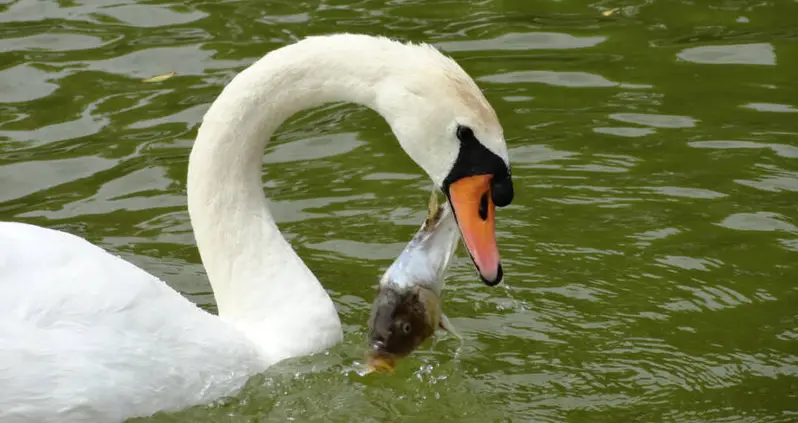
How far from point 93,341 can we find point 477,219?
1.46 metres

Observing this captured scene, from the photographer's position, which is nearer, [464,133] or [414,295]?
[464,133]

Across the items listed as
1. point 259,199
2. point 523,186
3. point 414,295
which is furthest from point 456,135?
point 523,186

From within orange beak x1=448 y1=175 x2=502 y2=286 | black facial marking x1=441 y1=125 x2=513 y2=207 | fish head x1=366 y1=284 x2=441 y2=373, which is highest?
black facial marking x1=441 y1=125 x2=513 y2=207

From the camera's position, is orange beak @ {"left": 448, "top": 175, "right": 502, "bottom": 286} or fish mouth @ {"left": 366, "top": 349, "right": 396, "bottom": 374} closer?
orange beak @ {"left": 448, "top": 175, "right": 502, "bottom": 286}

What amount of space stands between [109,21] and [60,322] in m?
5.22

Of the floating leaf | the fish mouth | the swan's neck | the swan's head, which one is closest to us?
the swan's head

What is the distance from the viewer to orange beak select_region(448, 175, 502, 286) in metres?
5.84

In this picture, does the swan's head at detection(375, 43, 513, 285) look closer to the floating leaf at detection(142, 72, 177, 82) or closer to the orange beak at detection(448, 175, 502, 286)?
the orange beak at detection(448, 175, 502, 286)

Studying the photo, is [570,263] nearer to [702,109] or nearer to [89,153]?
[702,109]

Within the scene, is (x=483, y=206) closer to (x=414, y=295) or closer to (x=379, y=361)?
(x=414, y=295)

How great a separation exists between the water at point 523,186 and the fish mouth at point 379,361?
0.31 ft

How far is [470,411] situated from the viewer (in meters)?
6.05

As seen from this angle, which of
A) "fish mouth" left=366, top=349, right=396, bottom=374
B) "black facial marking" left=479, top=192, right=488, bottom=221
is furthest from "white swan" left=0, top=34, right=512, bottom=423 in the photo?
"fish mouth" left=366, top=349, right=396, bottom=374

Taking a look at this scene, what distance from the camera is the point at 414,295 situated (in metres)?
6.11
